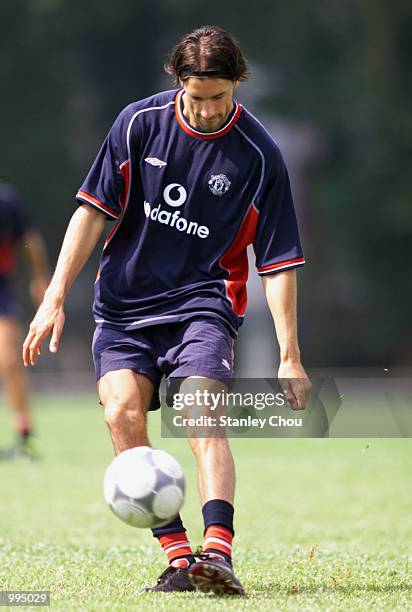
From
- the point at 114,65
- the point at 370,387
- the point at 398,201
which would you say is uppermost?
the point at 114,65

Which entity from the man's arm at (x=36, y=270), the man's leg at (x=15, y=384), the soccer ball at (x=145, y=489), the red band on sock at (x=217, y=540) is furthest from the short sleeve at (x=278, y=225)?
the man's leg at (x=15, y=384)

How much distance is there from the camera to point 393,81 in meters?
30.1

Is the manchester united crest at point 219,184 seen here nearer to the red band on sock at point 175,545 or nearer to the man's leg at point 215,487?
the man's leg at point 215,487

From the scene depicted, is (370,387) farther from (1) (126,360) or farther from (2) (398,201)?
(1) (126,360)

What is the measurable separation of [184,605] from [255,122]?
201 centimetres

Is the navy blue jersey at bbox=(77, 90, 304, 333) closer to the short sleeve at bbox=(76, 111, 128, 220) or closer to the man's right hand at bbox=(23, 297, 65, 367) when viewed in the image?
the short sleeve at bbox=(76, 111, 128, 220)

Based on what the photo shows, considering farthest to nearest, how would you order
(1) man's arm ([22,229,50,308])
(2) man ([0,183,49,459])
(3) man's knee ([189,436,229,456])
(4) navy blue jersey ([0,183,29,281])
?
(4) navy blue jersey ([0,183,29,281])
(2) man ([0,183,49,459])
(1) man's arm ([22,229,50,308])
(3) man's knee ([189,436,229,456])

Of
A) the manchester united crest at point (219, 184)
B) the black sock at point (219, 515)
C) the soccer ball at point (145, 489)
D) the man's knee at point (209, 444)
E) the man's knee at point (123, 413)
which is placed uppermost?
the manchester united crest at point (219, 184)

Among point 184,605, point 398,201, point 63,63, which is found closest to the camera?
point 184,605

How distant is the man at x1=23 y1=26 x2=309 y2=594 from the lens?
5180 mm

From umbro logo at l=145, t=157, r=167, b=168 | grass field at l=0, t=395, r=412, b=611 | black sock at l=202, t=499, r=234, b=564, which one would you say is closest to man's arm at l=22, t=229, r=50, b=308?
grass field at l=0, t=395, r=412, b=611

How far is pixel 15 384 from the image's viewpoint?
11.1 m

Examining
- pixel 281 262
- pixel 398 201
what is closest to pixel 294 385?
pixel 281 262

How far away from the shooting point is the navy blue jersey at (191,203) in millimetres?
5258
